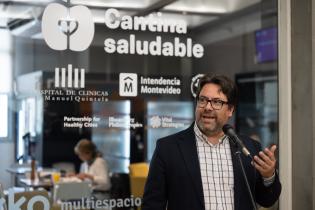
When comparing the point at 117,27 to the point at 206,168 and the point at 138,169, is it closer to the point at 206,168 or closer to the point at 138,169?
the point at 138,169

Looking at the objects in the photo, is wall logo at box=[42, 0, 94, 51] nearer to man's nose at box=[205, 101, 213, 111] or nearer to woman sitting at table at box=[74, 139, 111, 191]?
woman sitting at table at box=[74, 139, 111, 191]

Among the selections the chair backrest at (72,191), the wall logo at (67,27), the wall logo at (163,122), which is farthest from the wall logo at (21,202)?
the wall logo at (67,27)

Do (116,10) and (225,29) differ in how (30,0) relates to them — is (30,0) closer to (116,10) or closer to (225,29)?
(116,10)

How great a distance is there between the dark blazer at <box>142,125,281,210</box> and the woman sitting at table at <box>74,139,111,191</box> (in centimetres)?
103

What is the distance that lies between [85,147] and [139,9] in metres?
1.08

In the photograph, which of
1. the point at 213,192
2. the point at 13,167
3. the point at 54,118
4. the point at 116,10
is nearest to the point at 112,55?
the point at 116,10

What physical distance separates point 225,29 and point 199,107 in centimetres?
174

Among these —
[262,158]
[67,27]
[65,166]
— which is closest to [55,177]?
[65,166]

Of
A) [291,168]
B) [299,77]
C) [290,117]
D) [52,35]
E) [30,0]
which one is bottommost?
[291,168]

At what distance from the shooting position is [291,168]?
14.2ft

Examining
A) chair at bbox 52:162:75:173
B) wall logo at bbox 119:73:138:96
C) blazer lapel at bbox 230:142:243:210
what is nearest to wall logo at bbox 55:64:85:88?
wall logo at bbox 119:73:138:96

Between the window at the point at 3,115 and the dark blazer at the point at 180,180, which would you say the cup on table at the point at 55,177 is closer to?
the window at the point at 3,115

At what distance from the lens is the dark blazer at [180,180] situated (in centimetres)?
275

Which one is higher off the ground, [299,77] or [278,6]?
[278,6]
